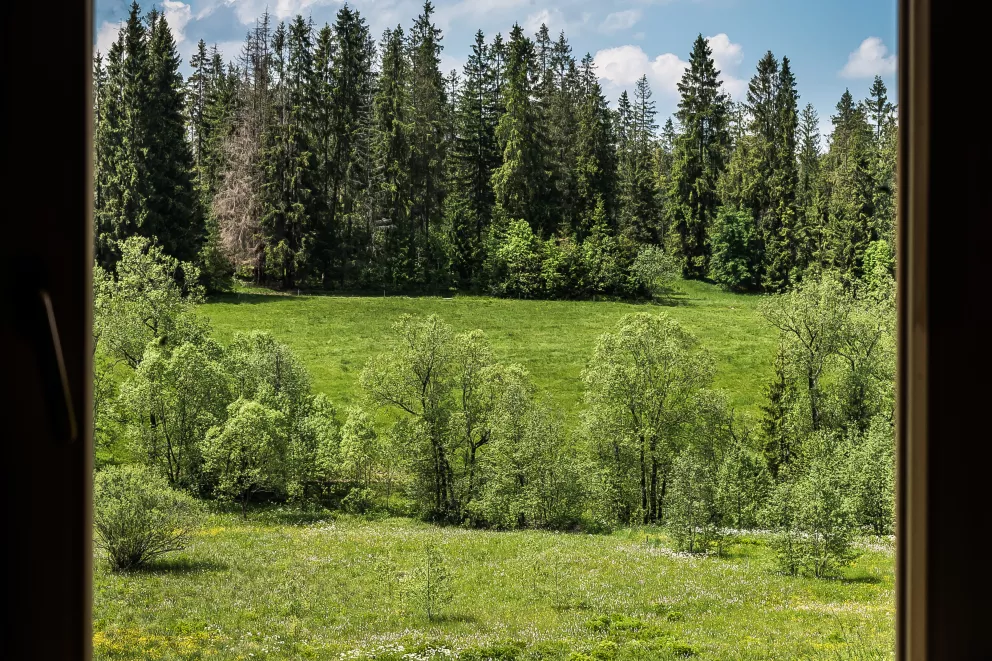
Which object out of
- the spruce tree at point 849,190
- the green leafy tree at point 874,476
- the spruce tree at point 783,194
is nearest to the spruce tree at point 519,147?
the spruce tree at point 783,194

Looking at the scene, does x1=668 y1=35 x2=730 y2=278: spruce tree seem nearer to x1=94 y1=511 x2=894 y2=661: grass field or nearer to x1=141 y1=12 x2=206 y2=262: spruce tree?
x1=94 y1=511 x2=894 y2=661: grass field

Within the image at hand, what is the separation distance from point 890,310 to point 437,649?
6.52 feet

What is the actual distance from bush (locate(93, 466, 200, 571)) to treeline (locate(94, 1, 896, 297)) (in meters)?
0.68

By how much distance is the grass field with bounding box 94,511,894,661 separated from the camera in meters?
2.02

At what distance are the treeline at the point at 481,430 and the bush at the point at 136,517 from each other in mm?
236

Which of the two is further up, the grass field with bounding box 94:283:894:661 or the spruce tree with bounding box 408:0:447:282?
the spruce tree with bounding box 408:0:447:282

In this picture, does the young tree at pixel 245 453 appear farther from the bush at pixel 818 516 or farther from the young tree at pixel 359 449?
the bush at pixel 818 516

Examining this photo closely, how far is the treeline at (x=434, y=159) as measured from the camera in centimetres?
233

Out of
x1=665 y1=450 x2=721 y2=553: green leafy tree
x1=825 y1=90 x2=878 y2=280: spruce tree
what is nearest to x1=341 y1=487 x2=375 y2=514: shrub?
x1=665 y1=450 x2=721 y2=553: green leafy tree

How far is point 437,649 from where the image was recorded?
1993 millimetres

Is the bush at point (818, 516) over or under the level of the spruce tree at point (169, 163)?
under

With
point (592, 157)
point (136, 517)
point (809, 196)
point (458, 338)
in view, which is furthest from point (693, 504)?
point (136, 517)
